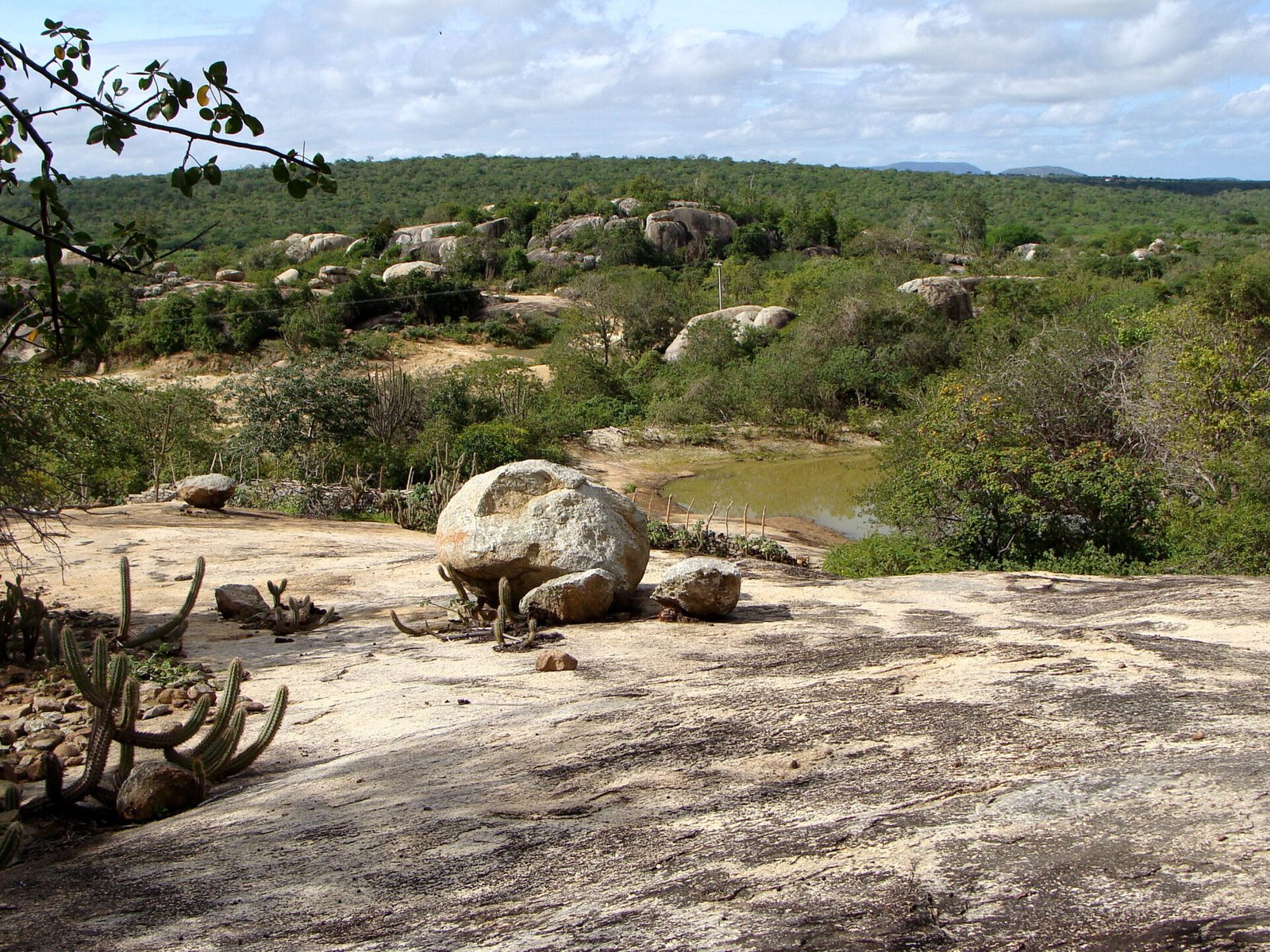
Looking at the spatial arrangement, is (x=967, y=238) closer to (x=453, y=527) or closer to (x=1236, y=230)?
(x=1236, y=230)

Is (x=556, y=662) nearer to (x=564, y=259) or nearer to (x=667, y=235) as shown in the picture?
(x=564, y=259)

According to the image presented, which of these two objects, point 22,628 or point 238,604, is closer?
point 22,628

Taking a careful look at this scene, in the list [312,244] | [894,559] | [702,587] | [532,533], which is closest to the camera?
[702,587]

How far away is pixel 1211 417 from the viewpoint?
16.4m

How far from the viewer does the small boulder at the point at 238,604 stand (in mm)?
10578

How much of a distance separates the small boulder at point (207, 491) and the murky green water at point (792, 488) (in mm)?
8812

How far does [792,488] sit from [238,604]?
17762mm

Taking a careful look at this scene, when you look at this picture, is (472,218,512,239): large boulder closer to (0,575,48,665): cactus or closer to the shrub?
the shrub

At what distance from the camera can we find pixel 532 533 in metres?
9.85

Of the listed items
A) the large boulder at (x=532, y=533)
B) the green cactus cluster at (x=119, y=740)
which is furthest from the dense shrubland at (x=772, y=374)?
the large boulder at (x=532, y=533)

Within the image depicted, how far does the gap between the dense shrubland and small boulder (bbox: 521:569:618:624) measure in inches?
162

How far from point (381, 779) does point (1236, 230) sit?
263ft

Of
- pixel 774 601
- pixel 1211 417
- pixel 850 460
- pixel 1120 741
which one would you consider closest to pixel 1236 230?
pixel 850 460

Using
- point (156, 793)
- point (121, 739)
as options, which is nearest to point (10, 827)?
point (156, 793)
